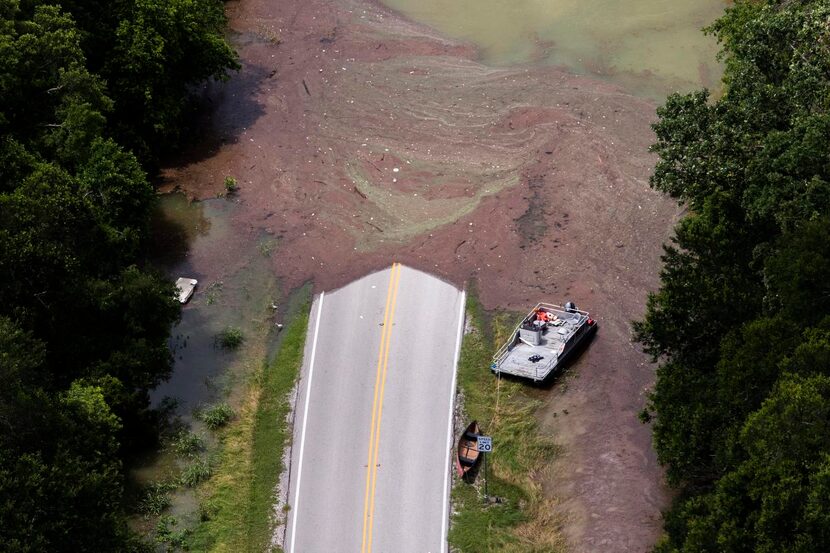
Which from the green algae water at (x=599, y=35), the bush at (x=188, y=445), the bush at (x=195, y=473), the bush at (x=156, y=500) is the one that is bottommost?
the bush at (x=156, y=500)

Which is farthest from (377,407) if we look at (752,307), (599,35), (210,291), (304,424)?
(599,35)

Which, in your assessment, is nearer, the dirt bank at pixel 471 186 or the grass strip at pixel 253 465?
the grass strip at pixel 253 465

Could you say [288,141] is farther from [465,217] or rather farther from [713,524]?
[713,524]

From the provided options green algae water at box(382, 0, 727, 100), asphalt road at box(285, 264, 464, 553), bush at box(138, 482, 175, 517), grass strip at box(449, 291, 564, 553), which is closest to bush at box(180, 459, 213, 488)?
bush at box(138, 482, 175, 517)

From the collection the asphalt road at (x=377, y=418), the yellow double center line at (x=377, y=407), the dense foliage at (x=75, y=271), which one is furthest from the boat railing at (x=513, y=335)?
the dense foliage at (x=75, y=271)

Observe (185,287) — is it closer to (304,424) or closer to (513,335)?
(304,424)

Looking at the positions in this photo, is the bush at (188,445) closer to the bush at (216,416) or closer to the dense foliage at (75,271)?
the bush at (216,416)
